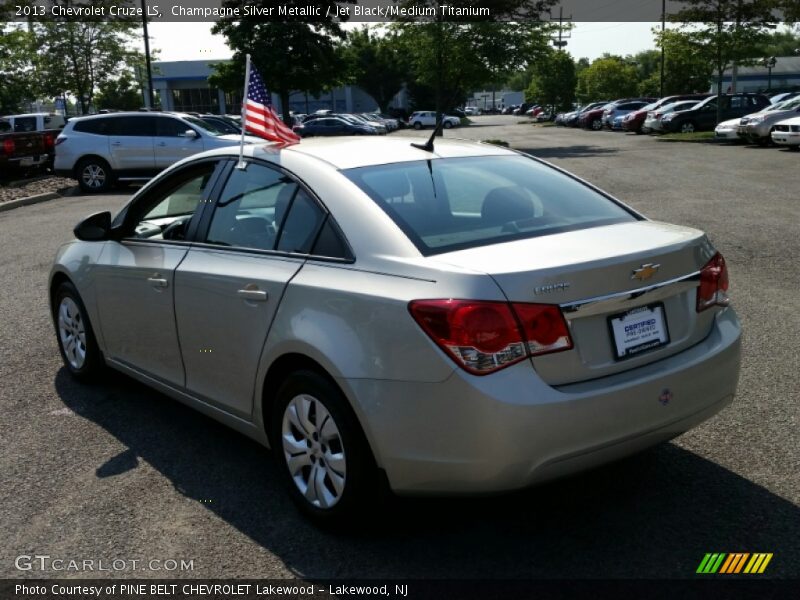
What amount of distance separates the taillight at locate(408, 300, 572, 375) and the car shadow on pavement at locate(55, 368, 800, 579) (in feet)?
2.53

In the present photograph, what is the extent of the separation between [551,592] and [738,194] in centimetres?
1295

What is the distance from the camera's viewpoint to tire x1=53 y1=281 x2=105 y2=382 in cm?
→ 555

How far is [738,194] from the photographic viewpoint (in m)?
14.7

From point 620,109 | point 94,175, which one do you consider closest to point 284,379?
point 94,175

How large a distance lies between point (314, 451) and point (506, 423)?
943 millimetres

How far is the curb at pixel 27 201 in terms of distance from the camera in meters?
17.7

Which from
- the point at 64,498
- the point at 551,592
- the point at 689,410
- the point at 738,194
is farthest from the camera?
the point at 738,194

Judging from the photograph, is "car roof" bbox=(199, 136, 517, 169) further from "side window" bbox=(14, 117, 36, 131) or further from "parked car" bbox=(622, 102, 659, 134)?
"parked car" bbox=(622, 102, 659, 134)

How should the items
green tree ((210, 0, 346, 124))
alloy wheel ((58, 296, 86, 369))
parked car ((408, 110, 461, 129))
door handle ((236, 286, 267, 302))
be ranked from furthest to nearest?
parked car ((408, 110, 461, 129))
green tree ((210, 0, 346, 124))
alloy wheel ((58, 296, 86, 369))
door handle ((236, 286, 267, 302))

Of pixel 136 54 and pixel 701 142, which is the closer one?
pixel 701 142

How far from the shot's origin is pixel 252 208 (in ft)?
14.1

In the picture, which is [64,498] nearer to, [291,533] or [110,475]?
[110,475]

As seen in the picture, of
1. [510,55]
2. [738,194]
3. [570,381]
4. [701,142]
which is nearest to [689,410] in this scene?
[570,381]

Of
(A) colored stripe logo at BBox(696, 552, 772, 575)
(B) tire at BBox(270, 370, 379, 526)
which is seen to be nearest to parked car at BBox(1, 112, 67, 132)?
(B) tire at BBox(270, 370, 379, 526)
